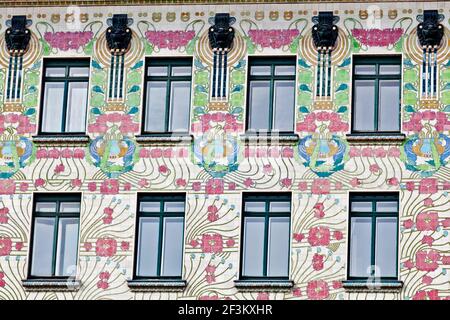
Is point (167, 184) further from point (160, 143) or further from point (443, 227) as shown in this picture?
point (443, 227)

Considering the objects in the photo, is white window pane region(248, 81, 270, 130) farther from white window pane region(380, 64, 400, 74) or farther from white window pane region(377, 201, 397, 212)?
white window pane region(377, 201, 397, 212)

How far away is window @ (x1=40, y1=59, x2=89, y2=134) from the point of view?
1927 inches

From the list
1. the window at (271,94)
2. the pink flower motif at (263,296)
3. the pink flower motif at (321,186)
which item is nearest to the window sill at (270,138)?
the window at (271,94)

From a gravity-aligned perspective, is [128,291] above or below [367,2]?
below

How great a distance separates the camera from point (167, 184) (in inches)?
1885

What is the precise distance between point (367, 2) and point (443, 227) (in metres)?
5.72

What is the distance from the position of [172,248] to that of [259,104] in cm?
394

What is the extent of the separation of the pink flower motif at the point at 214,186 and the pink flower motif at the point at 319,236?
2300mm

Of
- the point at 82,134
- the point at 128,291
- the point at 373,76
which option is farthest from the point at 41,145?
the point at 373,76

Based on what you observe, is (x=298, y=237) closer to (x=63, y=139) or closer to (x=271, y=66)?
(x=271, y=66)

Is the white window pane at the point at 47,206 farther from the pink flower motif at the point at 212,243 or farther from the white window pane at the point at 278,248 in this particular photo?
the white window pane at the point at 278,248

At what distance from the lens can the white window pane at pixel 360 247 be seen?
1850 inches

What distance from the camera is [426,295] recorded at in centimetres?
4631
